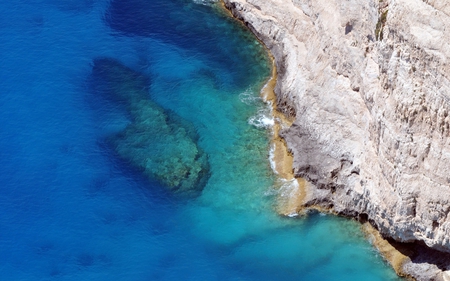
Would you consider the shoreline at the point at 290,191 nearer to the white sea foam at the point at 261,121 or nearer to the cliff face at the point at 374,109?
the white sea foam at the point at 261,121

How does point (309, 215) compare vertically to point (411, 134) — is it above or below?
below

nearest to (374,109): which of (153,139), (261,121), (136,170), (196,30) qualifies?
(261,121)

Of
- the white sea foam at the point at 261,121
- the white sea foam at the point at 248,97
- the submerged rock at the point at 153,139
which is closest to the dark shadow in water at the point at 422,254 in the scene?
the white sea foam at the point at 261,121

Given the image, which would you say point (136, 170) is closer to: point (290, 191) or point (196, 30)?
point (290, 191)

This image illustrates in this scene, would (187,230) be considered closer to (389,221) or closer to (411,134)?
(389,221)

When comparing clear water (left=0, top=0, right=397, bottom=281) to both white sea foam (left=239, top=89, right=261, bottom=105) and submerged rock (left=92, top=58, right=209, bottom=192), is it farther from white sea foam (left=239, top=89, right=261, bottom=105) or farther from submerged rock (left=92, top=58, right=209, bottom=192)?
submerged rock (left=92, top=58, right=209, bottom=192)

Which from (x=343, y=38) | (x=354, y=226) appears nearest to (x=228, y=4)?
Answer: (x=343, y=38)
